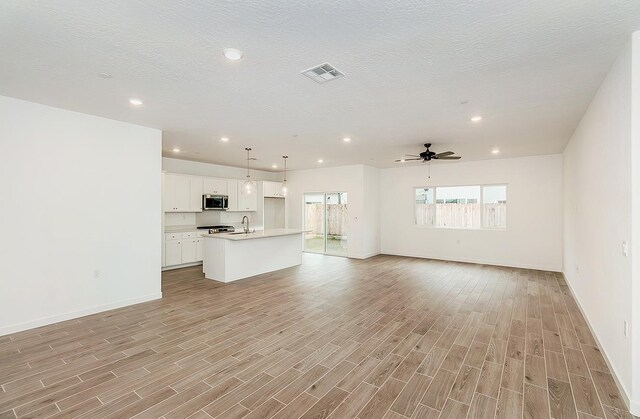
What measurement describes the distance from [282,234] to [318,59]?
183 inches

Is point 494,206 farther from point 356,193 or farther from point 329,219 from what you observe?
point 329,219

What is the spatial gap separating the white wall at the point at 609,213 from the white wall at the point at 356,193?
4940mm

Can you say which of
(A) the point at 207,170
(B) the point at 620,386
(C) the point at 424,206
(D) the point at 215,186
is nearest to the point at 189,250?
(D) the point at 215,186

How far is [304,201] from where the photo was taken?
9.77 meters

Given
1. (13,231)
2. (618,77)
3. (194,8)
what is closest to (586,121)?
(618,77)

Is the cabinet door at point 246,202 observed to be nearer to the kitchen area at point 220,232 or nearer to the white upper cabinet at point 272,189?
the kitchen area at point 220,232

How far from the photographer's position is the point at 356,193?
334 inches

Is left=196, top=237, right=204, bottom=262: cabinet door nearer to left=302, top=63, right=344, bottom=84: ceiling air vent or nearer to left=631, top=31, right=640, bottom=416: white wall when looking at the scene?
left=302, top=63, right=344, bottom=84: ceiling air vent

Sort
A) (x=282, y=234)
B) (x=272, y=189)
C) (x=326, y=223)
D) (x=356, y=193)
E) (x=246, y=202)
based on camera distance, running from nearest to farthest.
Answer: (x=282, y=234)
(x=356, y=193)
(x=246, y=202)
(x=326, y=223)
(x=272, y=189)

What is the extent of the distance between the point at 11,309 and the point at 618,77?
269 inches

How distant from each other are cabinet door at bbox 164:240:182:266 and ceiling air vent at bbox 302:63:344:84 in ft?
19.1

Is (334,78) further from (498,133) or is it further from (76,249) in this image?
(76,249)

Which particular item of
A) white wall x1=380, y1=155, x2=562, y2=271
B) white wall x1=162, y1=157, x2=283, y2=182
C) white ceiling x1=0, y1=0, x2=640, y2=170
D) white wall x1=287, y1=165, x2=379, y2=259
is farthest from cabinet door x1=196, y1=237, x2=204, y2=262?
white wall x1=380, y1=155, x2=562, y2=271

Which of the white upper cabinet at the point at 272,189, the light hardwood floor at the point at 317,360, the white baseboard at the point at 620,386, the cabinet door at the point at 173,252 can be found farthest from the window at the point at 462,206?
the cabinet door at the point at 173,252
